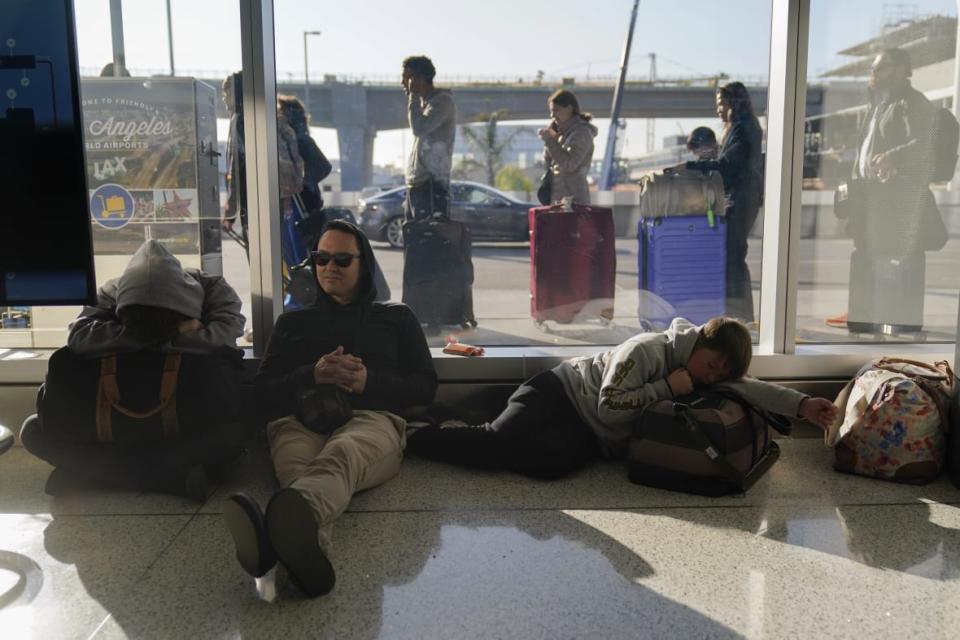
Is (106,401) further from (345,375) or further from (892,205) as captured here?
(892,205)

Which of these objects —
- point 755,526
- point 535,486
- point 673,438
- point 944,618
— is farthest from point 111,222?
point 944,618

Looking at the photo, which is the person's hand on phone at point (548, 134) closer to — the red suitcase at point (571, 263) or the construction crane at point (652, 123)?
the red suitcase at point (571, 263)

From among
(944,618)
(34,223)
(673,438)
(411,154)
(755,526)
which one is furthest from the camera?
(411,154)

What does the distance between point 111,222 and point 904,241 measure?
13.3 ft

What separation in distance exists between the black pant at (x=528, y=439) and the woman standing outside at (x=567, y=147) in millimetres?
1318

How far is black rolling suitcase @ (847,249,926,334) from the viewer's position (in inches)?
175

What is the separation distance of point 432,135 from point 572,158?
2.56 feet

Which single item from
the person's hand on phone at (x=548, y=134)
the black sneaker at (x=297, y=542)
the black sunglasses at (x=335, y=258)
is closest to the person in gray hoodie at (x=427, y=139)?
the person's hand on phone at (x=548, y=134)

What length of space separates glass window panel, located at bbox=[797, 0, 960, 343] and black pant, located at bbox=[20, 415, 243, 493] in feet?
10.0

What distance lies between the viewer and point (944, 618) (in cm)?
237

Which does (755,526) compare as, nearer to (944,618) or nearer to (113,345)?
(944,618)

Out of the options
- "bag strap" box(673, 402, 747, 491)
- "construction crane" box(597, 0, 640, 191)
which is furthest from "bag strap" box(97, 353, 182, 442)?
"construction crane" box(597, 0, 640, 191)

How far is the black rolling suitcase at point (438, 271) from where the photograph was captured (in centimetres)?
464

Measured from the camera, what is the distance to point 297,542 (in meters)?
2.48
